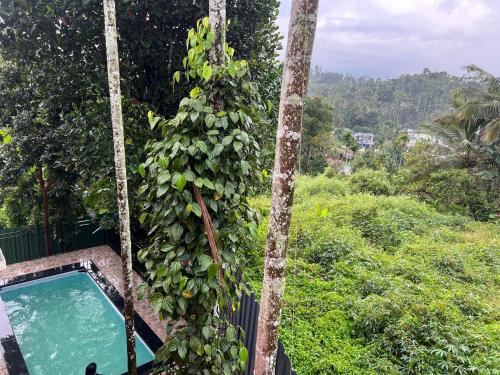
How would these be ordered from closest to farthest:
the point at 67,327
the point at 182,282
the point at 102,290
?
the point at 182,282, the point at 67,327, the point at 102,290

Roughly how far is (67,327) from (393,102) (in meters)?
51.2

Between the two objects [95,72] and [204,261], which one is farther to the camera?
[95,72]

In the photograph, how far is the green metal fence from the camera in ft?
21.7

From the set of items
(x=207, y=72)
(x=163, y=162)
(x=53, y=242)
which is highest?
(x=207, y=72)

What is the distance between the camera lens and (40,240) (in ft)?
22.5

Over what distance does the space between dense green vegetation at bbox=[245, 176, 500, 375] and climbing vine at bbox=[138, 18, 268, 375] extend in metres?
0.70

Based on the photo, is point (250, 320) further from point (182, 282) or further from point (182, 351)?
point (182, 282)

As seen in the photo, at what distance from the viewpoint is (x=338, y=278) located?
491 centimetres

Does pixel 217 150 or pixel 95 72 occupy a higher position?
pixel 95 72

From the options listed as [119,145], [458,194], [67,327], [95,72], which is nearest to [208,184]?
[119,145]

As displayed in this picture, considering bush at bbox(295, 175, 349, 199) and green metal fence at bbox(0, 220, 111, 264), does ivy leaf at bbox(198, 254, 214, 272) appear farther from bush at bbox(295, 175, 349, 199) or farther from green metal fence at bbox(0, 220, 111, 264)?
bush at bbox(295, 175, 349, 199)

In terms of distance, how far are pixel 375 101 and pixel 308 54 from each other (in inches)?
2047

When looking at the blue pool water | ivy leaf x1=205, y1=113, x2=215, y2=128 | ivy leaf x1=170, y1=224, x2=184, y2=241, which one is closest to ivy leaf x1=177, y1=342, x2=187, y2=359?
ivy leaf x1=170, y1=224, x2=184, y2=241

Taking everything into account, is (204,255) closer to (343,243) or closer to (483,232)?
(343,243)
